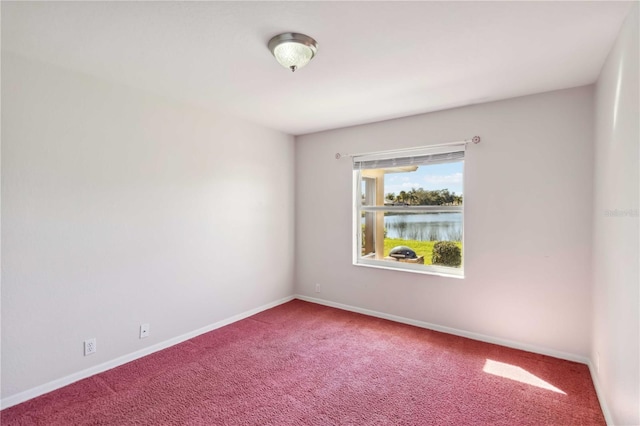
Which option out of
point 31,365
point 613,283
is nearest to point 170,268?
point 31,365

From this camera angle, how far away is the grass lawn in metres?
3.68

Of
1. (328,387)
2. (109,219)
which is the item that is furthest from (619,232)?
(109,219)

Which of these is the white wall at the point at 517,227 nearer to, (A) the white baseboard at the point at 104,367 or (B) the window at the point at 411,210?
(B) the window at the point at 411,210

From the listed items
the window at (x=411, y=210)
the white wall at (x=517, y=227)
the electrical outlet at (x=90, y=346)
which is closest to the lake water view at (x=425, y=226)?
the window at (x=411, y=210)

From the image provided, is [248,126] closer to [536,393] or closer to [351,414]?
[351,414]

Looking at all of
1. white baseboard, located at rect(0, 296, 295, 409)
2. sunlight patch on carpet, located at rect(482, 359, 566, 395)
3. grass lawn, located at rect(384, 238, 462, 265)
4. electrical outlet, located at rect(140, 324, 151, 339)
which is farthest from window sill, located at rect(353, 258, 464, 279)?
electrical outlet, located at rect(140, 324, 151, 339)

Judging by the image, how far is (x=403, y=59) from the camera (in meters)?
2.28

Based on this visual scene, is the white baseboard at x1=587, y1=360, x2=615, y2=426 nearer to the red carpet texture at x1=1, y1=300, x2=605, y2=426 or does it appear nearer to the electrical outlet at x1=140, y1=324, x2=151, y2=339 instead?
the red carpet texture at x1=1, y1=300, x2=605, y2=426

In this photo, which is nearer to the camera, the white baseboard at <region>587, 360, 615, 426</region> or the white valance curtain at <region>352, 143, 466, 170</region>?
the white baseboard at <region>587, 360, 615, 426</region>

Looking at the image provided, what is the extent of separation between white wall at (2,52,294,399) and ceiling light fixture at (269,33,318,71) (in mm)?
1604

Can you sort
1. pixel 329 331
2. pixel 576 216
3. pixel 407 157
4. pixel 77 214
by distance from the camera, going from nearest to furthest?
pixel 77 214 → pixel 576 216 → pixel 329 331 → pixel 407 157

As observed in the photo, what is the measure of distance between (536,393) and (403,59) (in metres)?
2.63

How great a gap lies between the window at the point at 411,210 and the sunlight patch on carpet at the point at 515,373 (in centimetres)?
97

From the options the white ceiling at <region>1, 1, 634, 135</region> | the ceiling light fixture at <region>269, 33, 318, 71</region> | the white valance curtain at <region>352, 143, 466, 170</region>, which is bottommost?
the white valance curtain at <region>352, 143, 466, 170</region>
